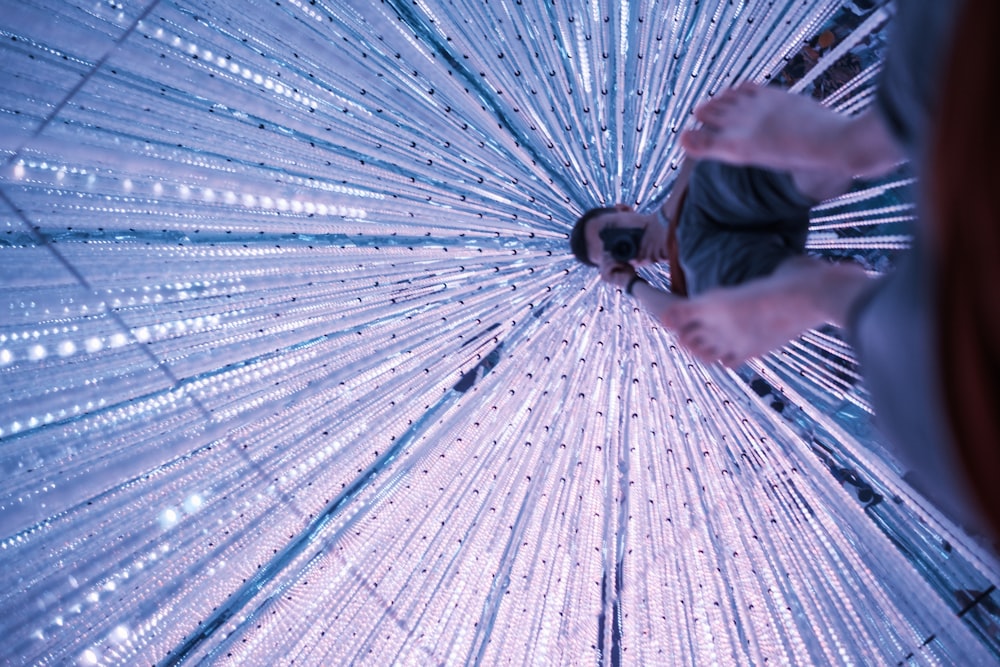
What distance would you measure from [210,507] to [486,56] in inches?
46.6

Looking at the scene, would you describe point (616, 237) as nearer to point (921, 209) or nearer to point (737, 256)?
point (737, 256)

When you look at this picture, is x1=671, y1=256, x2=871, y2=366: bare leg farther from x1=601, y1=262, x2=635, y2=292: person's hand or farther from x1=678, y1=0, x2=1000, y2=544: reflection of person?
x1=601, y1=262, x2=635, y2=292: person's hand

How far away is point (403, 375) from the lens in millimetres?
1812

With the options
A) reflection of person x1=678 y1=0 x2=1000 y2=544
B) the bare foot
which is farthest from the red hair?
the bare foot

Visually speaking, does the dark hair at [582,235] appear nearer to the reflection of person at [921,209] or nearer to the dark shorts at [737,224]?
the dark shorts at [737,224]

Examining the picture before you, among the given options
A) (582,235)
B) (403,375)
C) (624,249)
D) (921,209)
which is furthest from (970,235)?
(403,375)

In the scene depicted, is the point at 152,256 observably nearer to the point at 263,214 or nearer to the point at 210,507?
the point at 263,214

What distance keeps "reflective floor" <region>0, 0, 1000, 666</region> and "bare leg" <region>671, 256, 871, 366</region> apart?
2.09 feet

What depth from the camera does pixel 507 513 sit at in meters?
1.83

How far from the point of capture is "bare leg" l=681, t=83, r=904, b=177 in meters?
0.88

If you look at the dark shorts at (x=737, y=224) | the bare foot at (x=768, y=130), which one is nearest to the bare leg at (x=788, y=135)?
the bare foot at (x=768, y=130)

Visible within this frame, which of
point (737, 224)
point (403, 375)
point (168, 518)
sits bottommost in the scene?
point (168, 518)

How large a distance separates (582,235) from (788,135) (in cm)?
67

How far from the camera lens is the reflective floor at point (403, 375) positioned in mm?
1627
